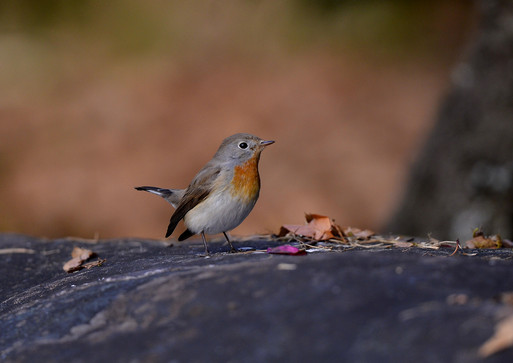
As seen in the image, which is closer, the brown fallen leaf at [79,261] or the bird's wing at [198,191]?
the brown fallen leaf at [79,261]

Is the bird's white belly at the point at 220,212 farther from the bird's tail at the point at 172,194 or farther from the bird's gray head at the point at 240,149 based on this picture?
the bird's tail at the point at 172,194

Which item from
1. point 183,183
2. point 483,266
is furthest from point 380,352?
point 183,183

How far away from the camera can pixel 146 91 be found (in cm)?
1315

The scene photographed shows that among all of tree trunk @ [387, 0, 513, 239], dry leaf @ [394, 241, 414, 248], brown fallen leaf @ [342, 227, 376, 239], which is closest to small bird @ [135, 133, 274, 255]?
brown fallen leaf @ [342, 227, 376, 239]

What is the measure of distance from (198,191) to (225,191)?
0.24 metres

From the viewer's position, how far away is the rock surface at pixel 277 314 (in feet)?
6.69

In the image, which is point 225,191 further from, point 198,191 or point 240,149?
point 240,149

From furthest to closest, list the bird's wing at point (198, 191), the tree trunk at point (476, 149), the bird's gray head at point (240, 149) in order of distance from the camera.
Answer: the tree trunk at point (476, 149)
the bird's gray head at point (240, 149)
the bird's wing at point (198, 191)

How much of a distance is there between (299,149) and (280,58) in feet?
9.42

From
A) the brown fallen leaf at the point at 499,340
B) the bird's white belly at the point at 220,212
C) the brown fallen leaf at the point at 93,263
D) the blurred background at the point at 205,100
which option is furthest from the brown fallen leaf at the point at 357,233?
the blurred background at the point at 205,100

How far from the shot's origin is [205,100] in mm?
12672

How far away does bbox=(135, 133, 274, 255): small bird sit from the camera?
434cm

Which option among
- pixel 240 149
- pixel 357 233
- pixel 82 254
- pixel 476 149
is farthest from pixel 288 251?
pixel 476 149

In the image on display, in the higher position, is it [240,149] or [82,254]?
[240,149]
